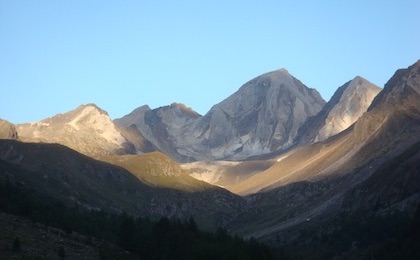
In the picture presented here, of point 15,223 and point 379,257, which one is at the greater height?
point 15,223

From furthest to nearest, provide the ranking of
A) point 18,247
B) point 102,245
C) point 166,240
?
point 166,240 → point 102,245 → point 18,247

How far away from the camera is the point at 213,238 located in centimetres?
14675

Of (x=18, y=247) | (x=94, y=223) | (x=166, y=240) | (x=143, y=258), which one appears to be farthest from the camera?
(x=94, y=223)

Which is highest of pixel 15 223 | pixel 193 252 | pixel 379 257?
pixel 15 223

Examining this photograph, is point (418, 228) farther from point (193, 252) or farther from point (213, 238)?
point (193, 252)

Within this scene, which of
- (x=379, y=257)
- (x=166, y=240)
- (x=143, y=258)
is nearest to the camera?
(x=143, y=258)

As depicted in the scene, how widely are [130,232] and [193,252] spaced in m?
13.4

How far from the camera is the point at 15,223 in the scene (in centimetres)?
9138

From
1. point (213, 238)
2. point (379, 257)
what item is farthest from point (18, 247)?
point (379, 257)

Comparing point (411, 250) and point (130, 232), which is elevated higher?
point (130, 232)

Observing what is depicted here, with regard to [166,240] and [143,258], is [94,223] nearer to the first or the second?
[166,240]

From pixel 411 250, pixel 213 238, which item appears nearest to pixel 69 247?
pixel 213 238

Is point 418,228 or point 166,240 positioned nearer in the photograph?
point 166,240

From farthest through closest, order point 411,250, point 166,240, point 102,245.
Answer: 1. point 411,250
2. point 166,240
3. point 102,245
